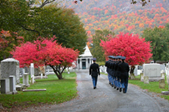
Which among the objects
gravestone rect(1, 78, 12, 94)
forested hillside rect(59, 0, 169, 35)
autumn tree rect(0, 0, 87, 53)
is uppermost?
forested hillside rect(59, 0, 169, 35)

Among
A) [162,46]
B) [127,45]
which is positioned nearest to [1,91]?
[127,45]

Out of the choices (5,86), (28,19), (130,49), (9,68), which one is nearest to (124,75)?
(28,19)

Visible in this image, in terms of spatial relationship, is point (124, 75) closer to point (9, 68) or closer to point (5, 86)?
point (5, 86)

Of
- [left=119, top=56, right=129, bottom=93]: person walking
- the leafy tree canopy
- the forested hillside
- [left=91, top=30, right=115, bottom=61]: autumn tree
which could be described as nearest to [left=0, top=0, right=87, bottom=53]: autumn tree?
[left=119, top=56, right=129, bottom=93]: person walking

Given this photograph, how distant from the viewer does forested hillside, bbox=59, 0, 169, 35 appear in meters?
118

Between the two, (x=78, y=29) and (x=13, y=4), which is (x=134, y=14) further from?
(x=13, y=4)

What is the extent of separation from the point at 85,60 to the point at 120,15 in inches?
3342

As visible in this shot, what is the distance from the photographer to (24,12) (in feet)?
44.5

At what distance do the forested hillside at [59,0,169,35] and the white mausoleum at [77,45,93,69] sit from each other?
41293 mm

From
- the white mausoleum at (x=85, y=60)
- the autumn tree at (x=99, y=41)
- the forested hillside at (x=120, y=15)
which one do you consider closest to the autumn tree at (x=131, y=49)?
the white mausoleum at (x=85, y=60)

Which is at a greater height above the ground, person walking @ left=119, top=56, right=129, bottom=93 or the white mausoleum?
the white mausoleum

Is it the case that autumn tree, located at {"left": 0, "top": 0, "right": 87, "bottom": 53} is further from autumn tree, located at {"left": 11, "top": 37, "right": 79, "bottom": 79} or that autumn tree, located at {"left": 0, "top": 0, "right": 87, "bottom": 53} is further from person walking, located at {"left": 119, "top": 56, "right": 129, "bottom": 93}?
Answer: autumn tree, located at {"left": 11, "top": 37, "right": 79, "bottom": 79}

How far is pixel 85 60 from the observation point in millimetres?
70750

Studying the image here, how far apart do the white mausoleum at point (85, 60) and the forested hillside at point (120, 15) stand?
135 feet
